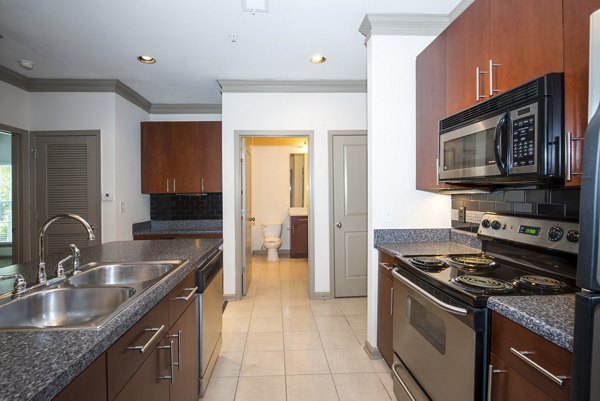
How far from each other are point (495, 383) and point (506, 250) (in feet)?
2.97

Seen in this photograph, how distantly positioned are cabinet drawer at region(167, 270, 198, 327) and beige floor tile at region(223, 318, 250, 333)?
125cm

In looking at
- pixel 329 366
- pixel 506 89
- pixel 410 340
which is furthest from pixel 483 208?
pixel 329 366

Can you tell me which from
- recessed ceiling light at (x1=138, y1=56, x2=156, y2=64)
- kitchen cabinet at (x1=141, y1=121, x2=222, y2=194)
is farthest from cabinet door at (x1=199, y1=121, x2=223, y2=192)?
recessed ceiling light at (x1=138, y1=56, x2=156, y2=64)

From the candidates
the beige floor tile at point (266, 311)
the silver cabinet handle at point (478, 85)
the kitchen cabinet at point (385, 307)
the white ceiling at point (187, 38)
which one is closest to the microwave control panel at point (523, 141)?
the silver cabinet handle at point (478, 85)

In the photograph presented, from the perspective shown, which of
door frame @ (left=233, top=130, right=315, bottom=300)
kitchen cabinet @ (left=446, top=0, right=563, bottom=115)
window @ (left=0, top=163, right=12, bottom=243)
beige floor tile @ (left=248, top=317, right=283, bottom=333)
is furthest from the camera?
window @ (left=0, top=163, right=12, bottom=243)

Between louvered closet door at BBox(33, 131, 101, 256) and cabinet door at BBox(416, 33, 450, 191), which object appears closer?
cabinet door at BBox(416, 33, 450, 191)

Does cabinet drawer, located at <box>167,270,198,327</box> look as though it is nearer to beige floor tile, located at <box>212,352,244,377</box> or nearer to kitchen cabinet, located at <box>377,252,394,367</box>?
beige floor tile, located at <box>212,352,244,377</box>

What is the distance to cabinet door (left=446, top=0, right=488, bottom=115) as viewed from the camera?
5.34 ft

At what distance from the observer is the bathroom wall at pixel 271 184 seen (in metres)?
6.21

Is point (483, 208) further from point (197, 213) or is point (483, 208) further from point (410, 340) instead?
point (197, 213)

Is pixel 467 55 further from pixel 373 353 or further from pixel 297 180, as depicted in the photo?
pixel 297 180

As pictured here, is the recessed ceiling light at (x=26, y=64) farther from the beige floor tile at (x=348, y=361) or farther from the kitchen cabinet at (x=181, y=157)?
the beige floor tile at (x=348, y=361)

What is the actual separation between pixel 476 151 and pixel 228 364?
2.18 meters

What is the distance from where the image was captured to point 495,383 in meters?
1.10
